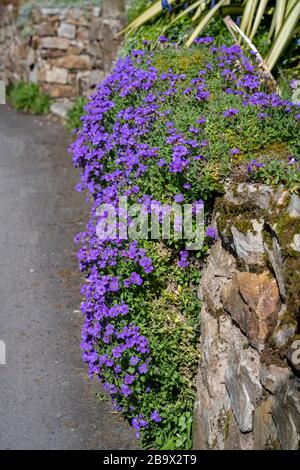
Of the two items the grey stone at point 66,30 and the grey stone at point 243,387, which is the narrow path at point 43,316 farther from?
the grey stone at point 66,30

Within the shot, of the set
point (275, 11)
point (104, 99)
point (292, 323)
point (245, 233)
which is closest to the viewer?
point (292, 323)

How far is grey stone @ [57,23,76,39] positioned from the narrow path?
6.87 ft

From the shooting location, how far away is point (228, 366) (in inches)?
142

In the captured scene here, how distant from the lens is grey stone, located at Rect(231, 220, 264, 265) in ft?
11.2

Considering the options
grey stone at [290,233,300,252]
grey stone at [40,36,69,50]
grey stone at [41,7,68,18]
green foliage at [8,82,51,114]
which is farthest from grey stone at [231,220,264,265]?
grey stone at [41,7,68,18]

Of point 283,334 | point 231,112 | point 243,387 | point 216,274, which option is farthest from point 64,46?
point 283,334

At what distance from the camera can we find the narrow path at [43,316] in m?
4.12

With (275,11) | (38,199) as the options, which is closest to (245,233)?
(275,11)

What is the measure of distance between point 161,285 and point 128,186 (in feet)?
2.06

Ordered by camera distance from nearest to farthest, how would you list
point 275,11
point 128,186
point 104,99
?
point 128,186, point 104,99, point 275,11

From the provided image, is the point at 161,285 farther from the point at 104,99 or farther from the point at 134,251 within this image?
the point at 104,99

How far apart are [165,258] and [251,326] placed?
0.76 metres

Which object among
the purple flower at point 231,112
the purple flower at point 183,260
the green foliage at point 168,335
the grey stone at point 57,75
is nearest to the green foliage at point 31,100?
the grey stone at point 57,75

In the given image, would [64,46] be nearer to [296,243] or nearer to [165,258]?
[165,258]
